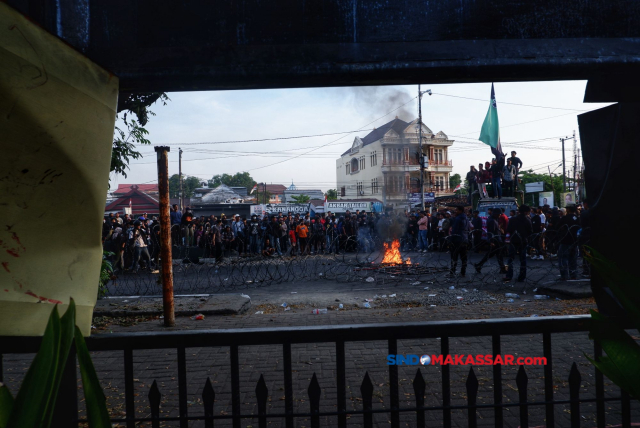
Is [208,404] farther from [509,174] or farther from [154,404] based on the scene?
[509,174]

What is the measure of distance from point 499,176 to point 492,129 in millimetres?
2727

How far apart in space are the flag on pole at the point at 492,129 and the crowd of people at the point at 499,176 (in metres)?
0.95

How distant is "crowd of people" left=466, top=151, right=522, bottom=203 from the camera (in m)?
21.2

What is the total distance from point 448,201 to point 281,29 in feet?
108

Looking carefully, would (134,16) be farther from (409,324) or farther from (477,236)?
(477,236)

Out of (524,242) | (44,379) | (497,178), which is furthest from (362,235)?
(44,379)

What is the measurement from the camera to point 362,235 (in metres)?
22.1

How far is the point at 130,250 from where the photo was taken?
1596cm

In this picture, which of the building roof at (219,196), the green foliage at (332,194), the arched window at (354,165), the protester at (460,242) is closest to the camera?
the protester at (460,242)

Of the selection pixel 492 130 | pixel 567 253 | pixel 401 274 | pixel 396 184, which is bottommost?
pixel 401 274

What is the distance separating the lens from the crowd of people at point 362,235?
1255 centimetres

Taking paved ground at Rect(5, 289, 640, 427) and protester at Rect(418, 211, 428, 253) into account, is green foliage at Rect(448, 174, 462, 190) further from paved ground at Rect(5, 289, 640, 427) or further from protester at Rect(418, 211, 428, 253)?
paved ground at Rect(5, 289, 640, 427)

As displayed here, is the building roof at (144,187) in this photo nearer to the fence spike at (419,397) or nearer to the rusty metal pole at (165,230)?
the rusty metal pole at (165,230)

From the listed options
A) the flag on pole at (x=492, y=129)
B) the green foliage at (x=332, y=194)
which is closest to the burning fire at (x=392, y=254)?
the flag on pole at (x=492, y=129)
